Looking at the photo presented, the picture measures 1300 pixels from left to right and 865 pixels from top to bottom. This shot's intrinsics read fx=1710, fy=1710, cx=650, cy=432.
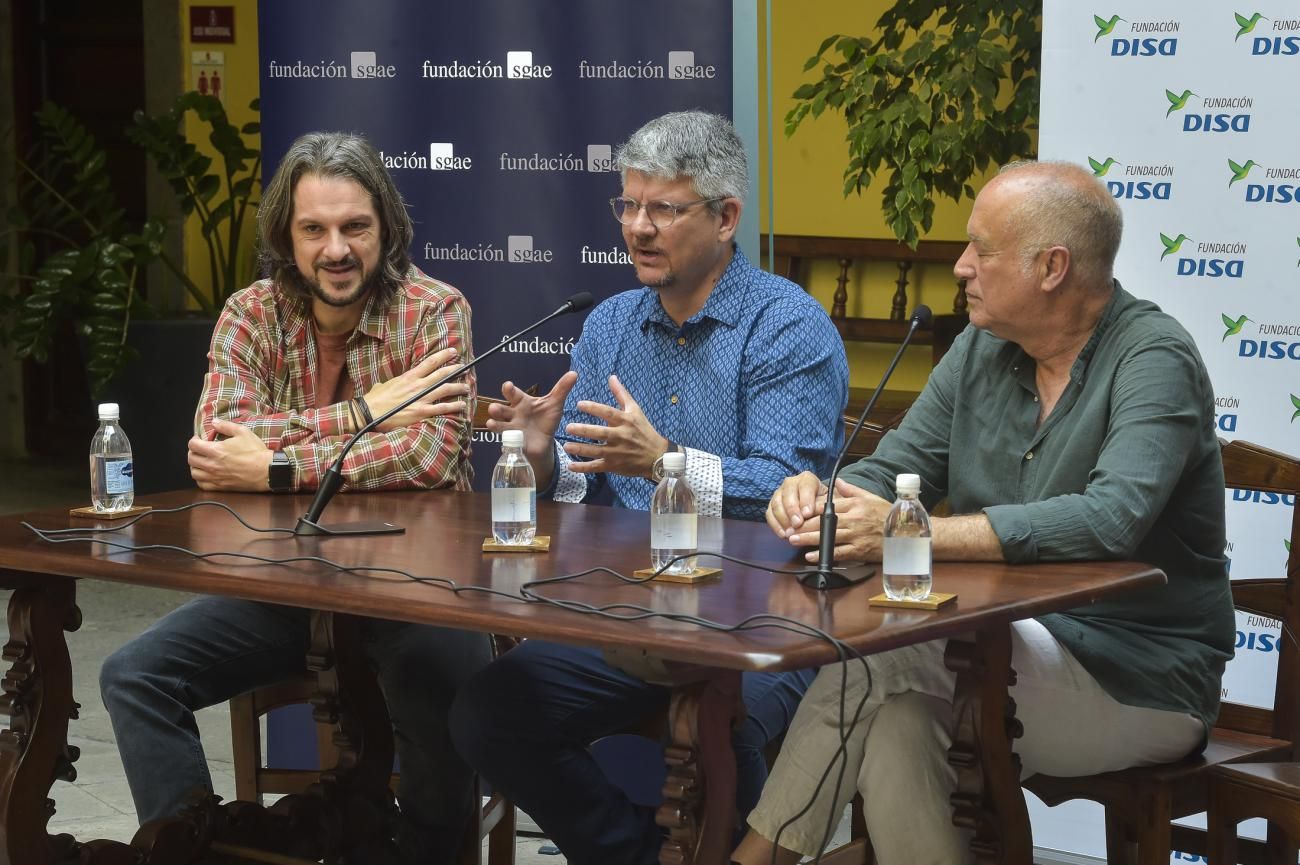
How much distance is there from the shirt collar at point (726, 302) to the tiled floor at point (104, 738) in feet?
3.75

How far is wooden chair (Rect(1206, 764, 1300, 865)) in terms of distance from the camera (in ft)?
7.76

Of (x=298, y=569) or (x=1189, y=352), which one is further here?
(x=1189, y=352)

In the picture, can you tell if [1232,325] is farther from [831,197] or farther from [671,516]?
[831,197]

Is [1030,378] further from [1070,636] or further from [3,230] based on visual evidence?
[3,230]

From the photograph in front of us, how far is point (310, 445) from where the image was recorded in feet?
9.77

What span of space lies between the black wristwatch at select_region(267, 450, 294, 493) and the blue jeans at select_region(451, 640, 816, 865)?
53cm

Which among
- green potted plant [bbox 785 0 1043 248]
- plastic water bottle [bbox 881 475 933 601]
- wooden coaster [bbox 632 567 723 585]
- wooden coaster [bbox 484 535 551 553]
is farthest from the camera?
green potted plant [bbox 785 0 1043 248]

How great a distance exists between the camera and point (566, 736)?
2635 millimetres

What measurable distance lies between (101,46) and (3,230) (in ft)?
3.59

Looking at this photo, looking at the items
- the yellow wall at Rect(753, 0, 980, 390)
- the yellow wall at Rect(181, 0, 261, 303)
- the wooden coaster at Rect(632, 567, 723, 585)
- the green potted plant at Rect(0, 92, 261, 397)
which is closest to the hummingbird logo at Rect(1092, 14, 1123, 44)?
the wooden coaster at Rect(632, 567, 723, 585)

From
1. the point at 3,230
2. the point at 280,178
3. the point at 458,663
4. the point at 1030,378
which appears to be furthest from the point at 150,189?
A: the point at 1030,378

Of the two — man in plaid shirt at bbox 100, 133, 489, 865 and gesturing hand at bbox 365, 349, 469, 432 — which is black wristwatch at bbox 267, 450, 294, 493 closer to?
man in plaid shirt at bbox 100, 133, 489, 865

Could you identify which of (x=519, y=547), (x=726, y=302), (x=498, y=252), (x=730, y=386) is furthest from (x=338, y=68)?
(x=519, y=547)

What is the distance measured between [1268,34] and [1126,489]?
4.90ft
